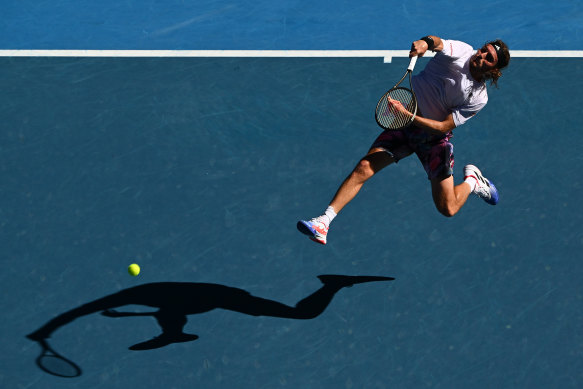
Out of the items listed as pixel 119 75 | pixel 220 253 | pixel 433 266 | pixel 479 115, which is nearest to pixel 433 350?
pixel 433 266

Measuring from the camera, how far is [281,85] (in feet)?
40.5

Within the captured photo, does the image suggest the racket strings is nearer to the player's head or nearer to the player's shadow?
the player's head

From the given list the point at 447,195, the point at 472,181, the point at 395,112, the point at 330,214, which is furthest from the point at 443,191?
the point at 330,214

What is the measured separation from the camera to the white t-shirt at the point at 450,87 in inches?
377

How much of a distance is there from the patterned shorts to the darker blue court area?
117 centimetres

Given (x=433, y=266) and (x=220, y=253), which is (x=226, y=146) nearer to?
(x=220, y=253)

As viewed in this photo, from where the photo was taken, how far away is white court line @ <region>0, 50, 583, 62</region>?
1269 cm

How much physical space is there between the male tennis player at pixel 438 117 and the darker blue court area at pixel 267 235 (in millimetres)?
1018

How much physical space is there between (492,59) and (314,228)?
87.6 inches

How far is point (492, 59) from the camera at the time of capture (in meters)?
9.40
